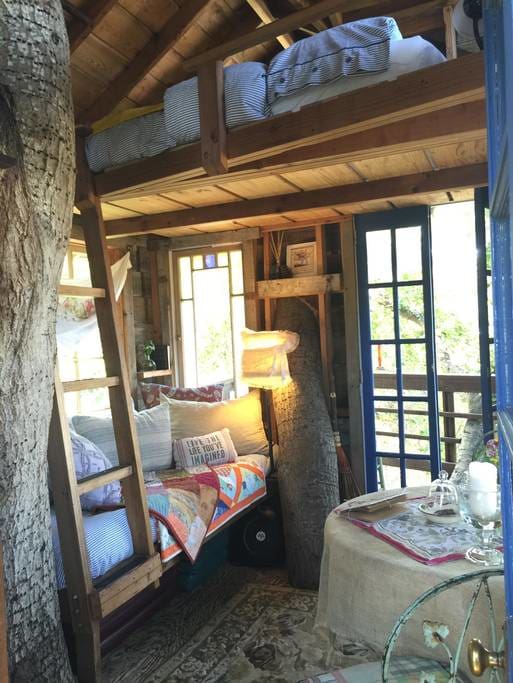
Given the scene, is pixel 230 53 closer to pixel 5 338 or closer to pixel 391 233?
pixel 5 338

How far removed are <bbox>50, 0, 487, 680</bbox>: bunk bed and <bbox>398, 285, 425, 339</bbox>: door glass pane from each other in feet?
2.76

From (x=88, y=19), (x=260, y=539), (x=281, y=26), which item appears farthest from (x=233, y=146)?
(x=260, y=539)

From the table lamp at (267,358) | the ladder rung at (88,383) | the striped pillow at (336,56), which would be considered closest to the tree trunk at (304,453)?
the table lamp at (267,358)

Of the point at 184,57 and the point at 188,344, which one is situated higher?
the point at 184,57

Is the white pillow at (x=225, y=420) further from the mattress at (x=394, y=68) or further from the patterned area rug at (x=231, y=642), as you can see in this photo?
the mattress at (x=394, y=68)

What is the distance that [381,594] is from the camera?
5.14 feet

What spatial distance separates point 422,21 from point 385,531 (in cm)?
255

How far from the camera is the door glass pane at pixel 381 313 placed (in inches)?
146

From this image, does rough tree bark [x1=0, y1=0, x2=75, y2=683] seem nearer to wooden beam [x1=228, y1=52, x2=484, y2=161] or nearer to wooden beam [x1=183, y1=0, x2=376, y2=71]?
wooden beam [x1=183, y1=0, x2=376, y2=71]

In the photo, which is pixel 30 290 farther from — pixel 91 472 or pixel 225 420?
pixel 225 420

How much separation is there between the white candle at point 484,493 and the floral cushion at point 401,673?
0.42 meters

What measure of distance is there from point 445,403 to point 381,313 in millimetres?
1004

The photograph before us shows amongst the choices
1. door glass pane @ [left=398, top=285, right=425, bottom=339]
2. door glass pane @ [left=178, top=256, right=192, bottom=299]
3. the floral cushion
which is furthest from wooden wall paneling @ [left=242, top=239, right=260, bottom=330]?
the floral cushion

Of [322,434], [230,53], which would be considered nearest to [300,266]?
[322,434]
